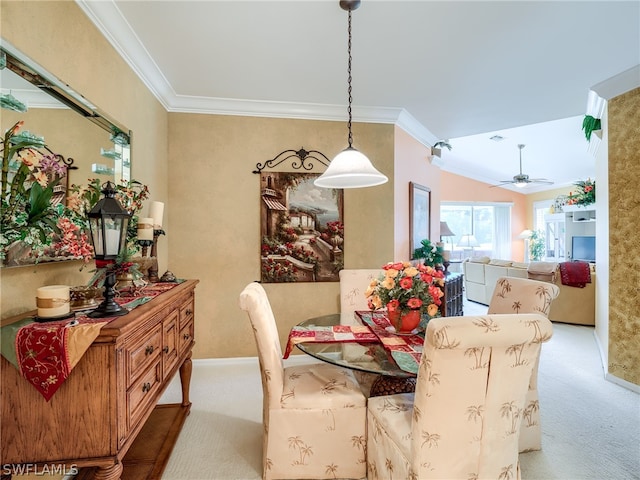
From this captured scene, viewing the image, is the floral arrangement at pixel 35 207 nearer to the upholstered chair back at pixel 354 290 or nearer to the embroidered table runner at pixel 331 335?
the embroidered table runner at pixel 331 335

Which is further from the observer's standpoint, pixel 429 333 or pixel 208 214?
pixel 208 214

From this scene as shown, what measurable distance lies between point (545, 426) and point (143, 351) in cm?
265

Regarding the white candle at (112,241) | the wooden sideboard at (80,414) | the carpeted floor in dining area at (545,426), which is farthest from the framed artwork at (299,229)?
the wooden sideboard at (80,414)

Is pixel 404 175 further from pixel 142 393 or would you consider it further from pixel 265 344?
pixel 142 393

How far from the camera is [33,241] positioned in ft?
4.28

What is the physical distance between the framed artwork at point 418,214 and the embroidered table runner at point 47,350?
3.52m

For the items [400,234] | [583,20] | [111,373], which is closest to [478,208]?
[400,234]

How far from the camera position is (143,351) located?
1419 mm

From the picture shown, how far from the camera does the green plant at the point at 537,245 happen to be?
30.3ft

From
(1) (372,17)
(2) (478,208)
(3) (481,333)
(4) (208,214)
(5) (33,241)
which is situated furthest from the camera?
(2) (478,208)

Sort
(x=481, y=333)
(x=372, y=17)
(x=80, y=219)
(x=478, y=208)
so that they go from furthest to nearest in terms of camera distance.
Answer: (x=478, y=208) → (x=372, y=17) → (x=80, y=219) → (x=481, y=333)

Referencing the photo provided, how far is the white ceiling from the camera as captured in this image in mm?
1979

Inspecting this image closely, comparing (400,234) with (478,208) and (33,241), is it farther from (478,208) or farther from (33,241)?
(478,208)

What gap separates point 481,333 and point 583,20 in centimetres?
226
